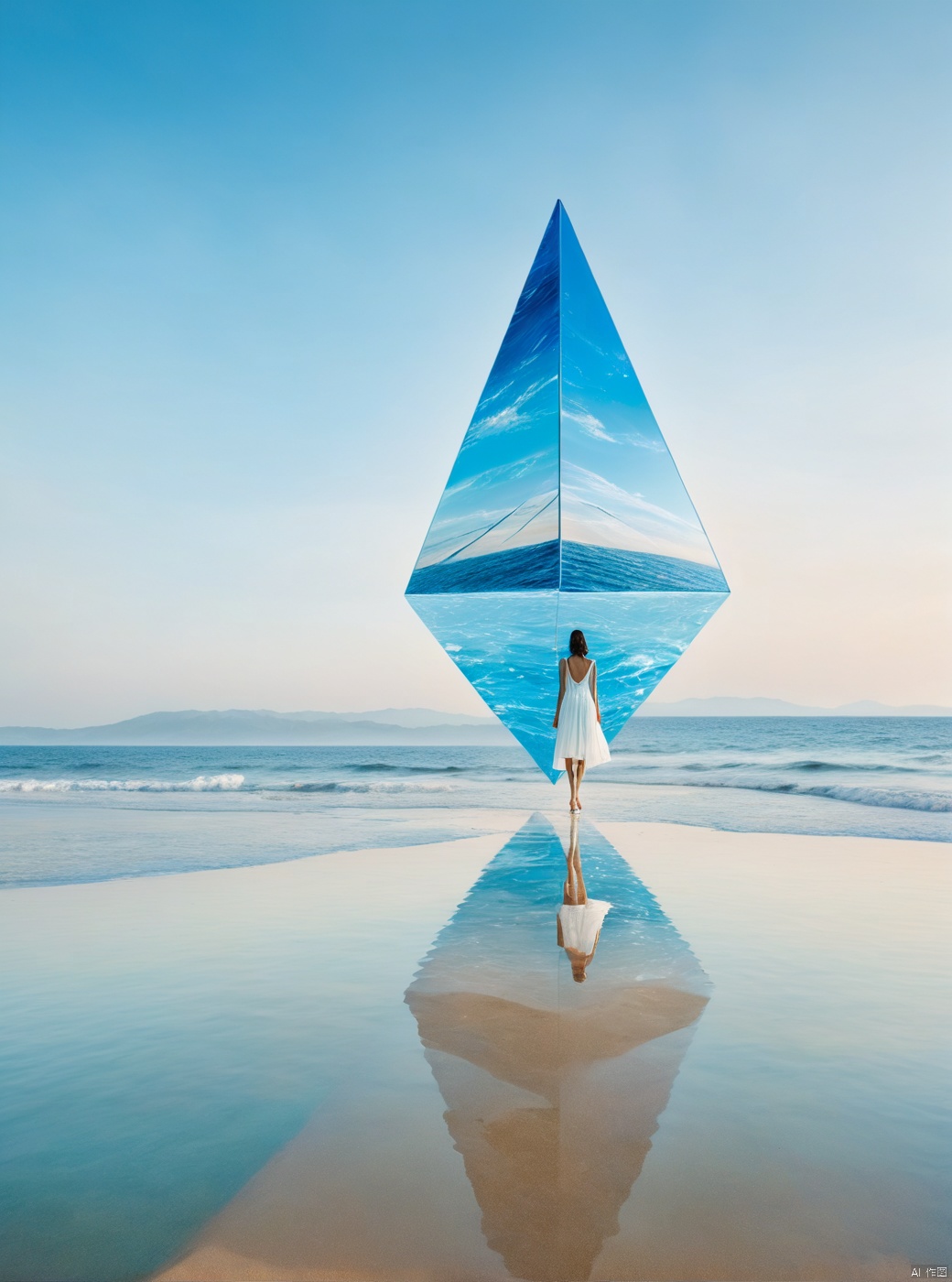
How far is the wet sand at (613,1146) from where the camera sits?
1.47 m

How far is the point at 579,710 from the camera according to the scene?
8.18 metres

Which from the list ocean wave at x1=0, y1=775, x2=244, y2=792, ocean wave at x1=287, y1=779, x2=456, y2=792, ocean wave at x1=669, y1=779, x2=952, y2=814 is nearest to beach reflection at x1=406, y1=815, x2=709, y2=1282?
ocean wave at x1=669, y1=779, x2=952, y2=814

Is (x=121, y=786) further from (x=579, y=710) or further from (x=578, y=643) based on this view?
(x=578, y=643)

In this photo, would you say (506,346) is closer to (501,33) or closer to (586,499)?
(586,499)

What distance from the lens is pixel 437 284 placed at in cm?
1084

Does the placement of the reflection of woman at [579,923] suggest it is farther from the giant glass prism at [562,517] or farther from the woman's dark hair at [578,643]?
the woman's dark hair at [578,643]

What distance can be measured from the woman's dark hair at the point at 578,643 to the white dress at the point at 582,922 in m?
3.52

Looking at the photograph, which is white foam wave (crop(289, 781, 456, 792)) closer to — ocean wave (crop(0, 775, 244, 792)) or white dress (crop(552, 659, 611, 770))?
ocean wave (crop(0, 775, 244, 792))

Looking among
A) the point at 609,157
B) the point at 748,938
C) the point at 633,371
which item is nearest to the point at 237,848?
the point at 748,938

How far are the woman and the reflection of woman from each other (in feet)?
8.34

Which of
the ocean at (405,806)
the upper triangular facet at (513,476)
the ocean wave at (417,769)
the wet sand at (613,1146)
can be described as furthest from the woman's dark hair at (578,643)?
the ocean wave at (417,769)

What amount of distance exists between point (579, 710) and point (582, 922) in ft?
13.5

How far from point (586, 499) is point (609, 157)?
15.3 feet

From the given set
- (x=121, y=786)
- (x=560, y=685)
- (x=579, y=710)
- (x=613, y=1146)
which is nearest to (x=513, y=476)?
(x=560, y=685)
